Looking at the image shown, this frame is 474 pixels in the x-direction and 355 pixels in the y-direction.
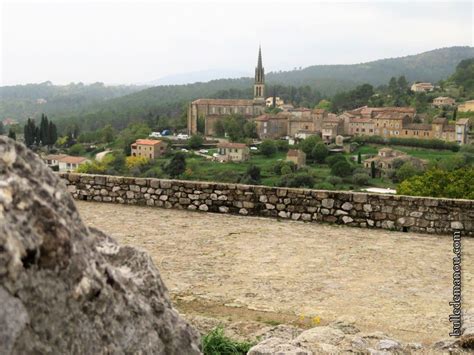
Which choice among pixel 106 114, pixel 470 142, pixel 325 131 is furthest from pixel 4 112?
pixel 470 142

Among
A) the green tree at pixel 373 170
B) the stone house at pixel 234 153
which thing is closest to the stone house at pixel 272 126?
the stone house at pixel 234 153

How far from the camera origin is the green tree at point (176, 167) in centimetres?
7394

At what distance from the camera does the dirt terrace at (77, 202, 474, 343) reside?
15.9ft

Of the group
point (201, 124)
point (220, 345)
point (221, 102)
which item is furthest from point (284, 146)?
point (220, 345)

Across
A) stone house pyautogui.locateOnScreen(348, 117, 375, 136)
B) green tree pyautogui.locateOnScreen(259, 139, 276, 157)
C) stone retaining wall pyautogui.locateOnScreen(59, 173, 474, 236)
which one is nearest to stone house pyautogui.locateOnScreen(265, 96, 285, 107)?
stone house pyautogui.locateOnScreen(348, 117, 375, 136)

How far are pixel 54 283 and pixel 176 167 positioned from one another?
75036 millimetres

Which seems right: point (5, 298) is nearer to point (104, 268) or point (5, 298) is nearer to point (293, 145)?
point (104, 268)

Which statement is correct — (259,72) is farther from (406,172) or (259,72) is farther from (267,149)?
(406,172)

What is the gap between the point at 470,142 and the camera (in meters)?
98.1

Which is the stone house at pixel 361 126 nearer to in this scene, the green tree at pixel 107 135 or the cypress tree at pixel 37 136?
the green tree at pixel 107 135

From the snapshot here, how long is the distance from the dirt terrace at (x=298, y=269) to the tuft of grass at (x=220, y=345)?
3.00ft

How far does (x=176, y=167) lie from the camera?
76438mm

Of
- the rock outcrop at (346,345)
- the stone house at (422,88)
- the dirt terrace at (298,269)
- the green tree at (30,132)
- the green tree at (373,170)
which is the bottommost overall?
the green tree at (373,170)

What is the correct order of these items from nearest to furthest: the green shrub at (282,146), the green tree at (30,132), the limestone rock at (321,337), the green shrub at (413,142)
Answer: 1. the limestone rock at (321,337)
2. the green tree at (30,132)
3. the green shrub at (413,142)
4. the green shrub at (282,146)
